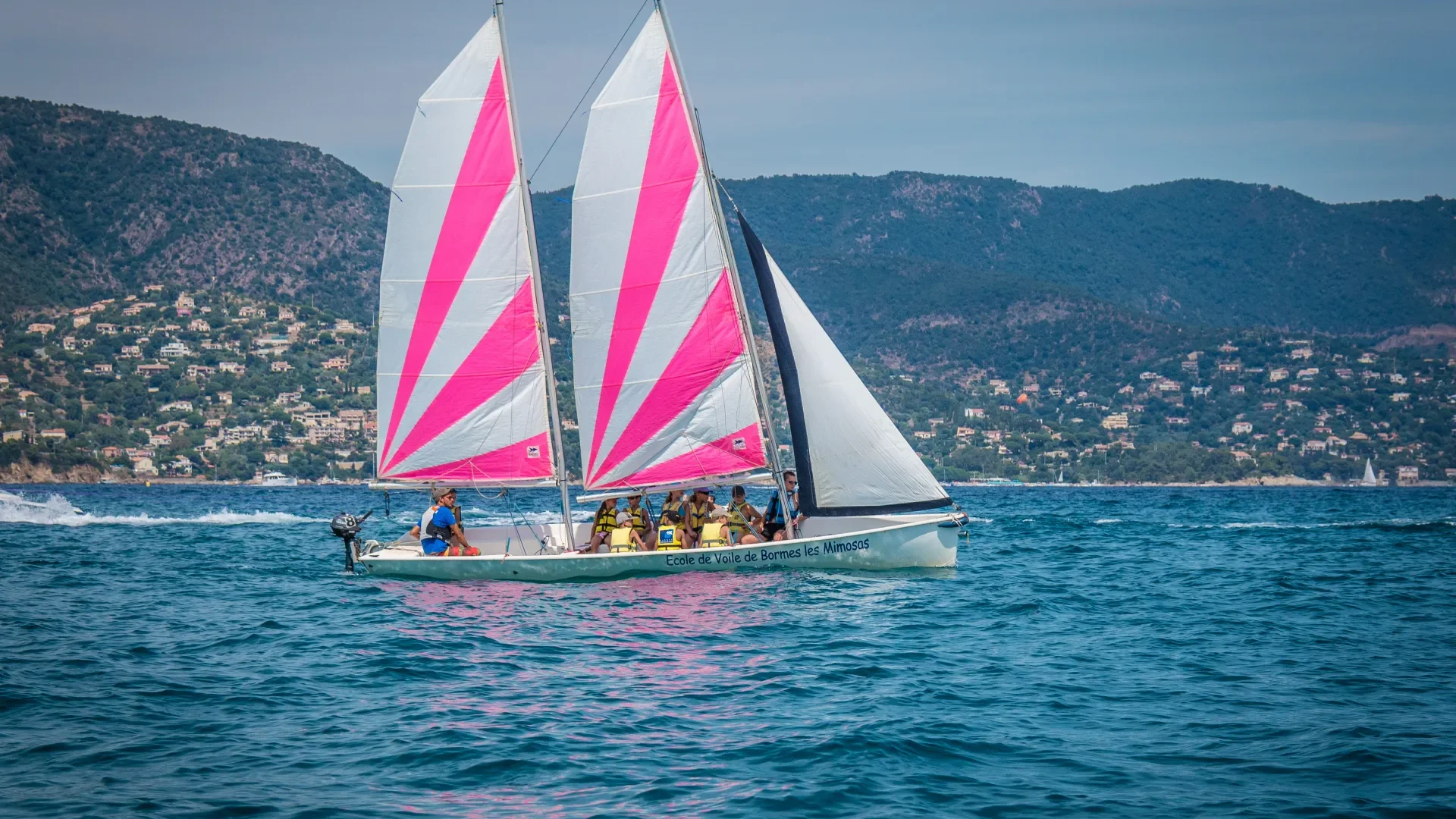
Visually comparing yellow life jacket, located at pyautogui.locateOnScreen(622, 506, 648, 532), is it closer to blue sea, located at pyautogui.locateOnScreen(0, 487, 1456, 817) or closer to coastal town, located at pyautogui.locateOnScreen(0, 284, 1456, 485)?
blue sea, located at pyautogui.locateOnScreen(0, 487, 1456, 817)

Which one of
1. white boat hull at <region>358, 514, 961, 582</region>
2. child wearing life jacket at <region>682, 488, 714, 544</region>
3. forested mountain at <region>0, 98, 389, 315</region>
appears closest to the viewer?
white boat hull at <region>358, 514, 961, 582</region>

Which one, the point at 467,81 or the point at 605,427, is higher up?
the point at 467,81

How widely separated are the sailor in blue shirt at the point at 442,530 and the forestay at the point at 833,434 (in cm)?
640

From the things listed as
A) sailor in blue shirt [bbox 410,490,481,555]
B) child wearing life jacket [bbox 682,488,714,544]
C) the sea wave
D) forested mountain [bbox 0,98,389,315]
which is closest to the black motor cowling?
sailor in blue shirt [bbox 410,490,481,555]

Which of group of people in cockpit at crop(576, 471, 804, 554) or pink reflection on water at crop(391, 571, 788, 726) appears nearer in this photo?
pink reflection on water at crop(391, 571, 788, 726)

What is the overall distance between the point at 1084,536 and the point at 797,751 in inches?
1374

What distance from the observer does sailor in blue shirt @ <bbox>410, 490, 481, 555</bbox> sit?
24.7 meters

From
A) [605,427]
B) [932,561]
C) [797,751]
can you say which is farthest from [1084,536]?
[797,751]

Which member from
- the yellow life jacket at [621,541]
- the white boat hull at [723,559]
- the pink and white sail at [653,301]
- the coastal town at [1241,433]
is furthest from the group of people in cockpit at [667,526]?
the coastal town at [1241,433]

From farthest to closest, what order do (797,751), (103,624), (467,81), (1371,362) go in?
(1371,362) < (467,81) < (103,624) < (797,751)

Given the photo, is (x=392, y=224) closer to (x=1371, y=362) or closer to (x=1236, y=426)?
(x=1236, y=426)

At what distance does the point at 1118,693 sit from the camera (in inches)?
599

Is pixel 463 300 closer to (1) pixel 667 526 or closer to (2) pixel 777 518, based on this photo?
(1) pixel 667 526

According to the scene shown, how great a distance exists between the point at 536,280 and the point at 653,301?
2.29 meters
